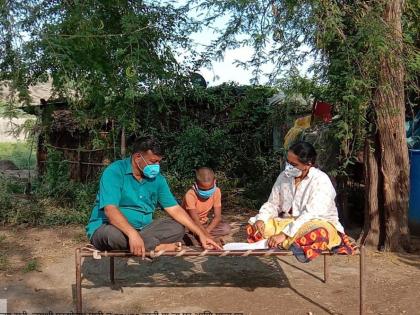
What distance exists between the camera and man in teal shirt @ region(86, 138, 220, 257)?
393 cm

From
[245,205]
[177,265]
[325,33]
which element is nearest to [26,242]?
[177,265]

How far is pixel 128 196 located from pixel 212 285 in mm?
1248

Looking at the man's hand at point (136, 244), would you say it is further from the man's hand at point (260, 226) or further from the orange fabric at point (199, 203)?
the orange fabric at point (199, 203)

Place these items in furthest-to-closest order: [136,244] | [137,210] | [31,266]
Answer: [31,266], [137,210], [136,244]

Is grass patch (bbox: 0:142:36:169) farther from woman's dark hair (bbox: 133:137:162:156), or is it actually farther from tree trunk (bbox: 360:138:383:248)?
woman's dark hair (bbox: 133:137:162:156)

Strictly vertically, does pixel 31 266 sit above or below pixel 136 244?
below

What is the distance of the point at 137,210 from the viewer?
4312 mm

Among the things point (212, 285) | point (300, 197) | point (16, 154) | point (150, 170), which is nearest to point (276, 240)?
point (300, 197)

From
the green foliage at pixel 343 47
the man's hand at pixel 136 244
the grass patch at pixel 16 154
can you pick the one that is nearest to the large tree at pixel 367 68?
the green foliage at pixel 343 47

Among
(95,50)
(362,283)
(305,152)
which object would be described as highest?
(95,50)

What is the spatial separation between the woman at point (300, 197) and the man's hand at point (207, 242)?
43 centimetres

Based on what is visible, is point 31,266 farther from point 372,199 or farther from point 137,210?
point 372,199

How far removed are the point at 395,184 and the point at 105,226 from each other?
3474 millimetres

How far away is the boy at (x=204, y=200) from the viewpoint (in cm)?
521
